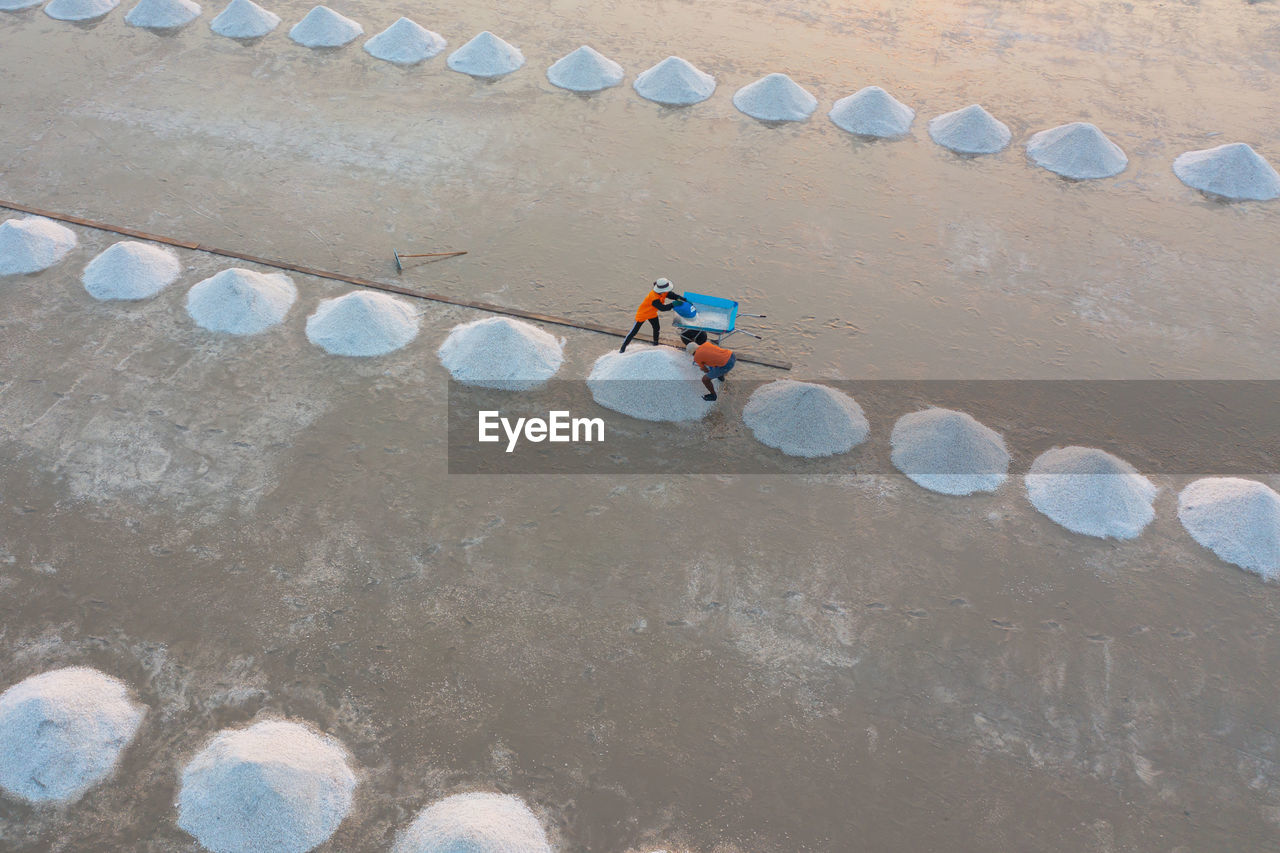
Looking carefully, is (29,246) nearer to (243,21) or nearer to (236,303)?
(236,303)

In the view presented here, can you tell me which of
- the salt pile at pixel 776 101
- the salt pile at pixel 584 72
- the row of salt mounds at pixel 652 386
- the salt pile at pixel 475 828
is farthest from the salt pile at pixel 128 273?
the salt pile at pixel 776 101

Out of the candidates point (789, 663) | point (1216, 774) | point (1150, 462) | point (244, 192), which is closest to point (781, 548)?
point (789, 663)

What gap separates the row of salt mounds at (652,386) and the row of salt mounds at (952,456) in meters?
1.74

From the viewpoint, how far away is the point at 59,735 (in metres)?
4.84

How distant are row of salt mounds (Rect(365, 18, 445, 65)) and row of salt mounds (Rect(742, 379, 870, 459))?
8443mm

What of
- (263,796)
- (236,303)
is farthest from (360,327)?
(263,796)

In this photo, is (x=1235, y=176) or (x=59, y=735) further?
(x=1235, y=176)

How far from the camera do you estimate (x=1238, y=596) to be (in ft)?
19.6

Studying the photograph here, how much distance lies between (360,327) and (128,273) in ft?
8.42

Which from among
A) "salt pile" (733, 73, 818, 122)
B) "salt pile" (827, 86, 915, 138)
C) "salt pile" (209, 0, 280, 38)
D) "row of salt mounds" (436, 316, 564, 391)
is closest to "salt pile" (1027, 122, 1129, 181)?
"salt pile" (827, 86, 915, 138)

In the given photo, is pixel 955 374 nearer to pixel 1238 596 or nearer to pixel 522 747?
pixel 1238 596

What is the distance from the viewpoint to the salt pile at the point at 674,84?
11.5m

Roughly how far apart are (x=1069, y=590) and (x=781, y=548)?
6.80 ft

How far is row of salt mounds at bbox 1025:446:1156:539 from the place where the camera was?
21.0ft
